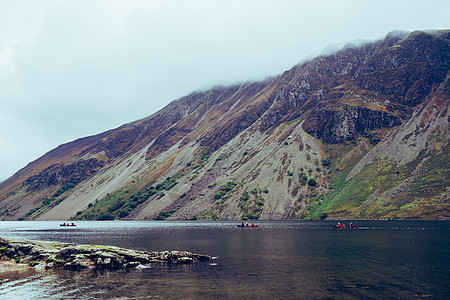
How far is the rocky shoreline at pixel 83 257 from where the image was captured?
55.1m

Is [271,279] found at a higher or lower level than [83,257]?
lower

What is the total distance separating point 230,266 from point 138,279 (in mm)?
14932

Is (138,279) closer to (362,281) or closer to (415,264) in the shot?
(362,281)

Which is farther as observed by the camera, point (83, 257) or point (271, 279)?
point (83, 257)

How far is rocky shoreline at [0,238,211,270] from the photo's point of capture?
55.1m

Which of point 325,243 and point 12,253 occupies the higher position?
Answer: point 12,253

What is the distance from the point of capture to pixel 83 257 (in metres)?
56.6

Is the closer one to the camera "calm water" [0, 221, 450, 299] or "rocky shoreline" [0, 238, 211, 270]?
"calm water" [0, 221, 450, 299]

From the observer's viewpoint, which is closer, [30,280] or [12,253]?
[30,280]

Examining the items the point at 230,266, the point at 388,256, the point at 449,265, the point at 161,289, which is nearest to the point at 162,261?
the point at 230,266

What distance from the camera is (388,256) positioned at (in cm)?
5741

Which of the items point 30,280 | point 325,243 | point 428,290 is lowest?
point 325,243

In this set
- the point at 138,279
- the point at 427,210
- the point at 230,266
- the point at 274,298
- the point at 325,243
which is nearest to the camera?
the point at 274,298

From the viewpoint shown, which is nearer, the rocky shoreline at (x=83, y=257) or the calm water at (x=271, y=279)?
the calm water at (x=271, y=279)
